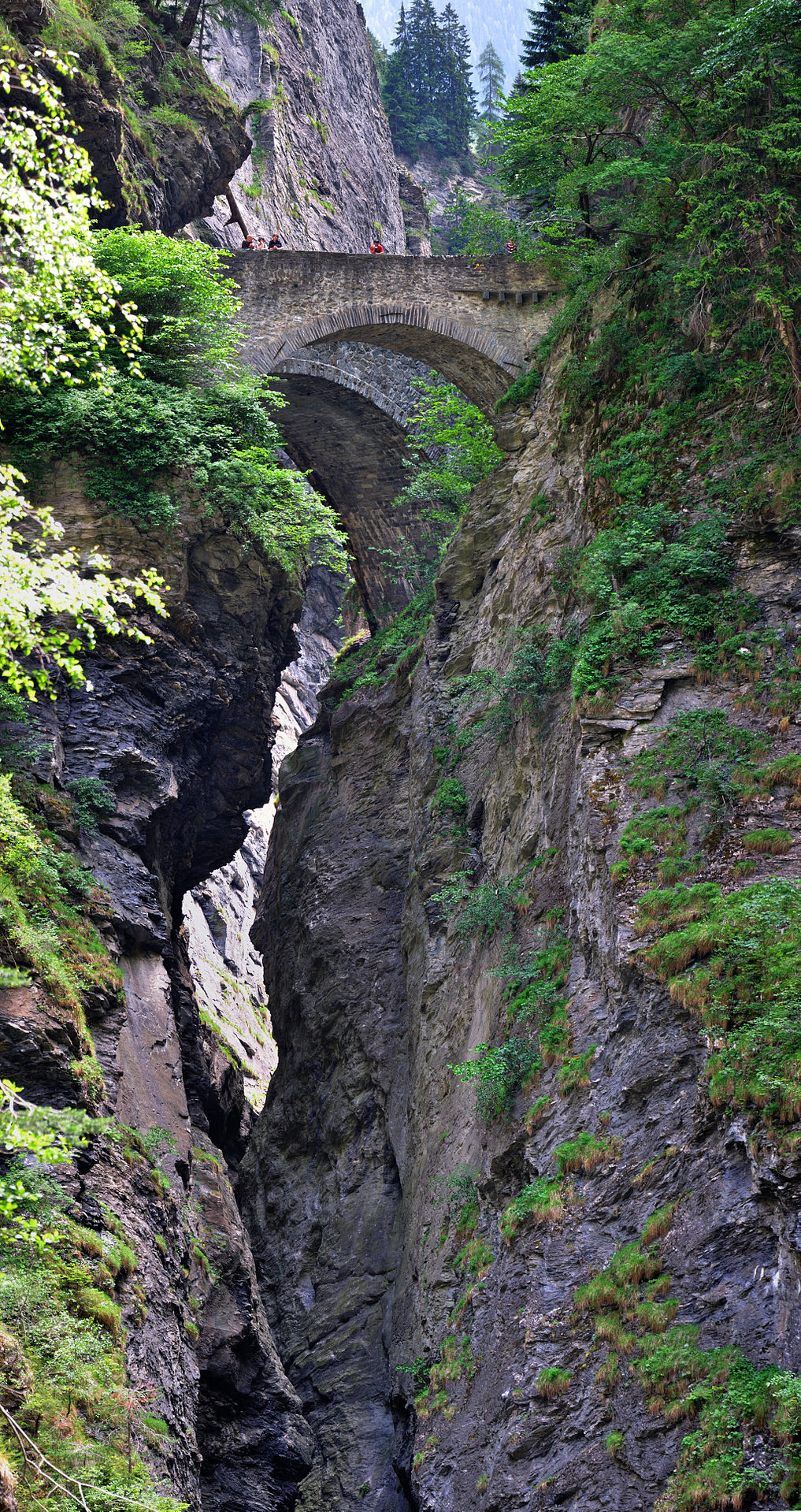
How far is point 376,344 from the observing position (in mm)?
25391

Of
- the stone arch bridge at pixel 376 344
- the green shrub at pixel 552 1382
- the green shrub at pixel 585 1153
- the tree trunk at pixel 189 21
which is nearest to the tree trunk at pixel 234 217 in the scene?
the tree trunk at pixel 189 21

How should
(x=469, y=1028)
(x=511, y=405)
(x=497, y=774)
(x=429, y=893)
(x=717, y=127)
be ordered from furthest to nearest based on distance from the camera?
(x=511, y=405) → (x=429, y=893) → (x=497, y=774) → (x=469, y=1028) → (x=717, y=127)

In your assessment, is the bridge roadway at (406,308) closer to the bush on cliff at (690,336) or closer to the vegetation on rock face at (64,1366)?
the bush on cliff at (690,336)

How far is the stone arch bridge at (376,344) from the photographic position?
23688mm

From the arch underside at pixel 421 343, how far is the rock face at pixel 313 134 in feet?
26.7

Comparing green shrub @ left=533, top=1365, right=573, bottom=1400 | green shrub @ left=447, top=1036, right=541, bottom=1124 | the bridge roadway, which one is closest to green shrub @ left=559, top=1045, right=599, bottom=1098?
green shrub @ left=447, top=1036, right=541, bottom=1124

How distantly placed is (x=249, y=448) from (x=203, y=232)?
15.4 metres

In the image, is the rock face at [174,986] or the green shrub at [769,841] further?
the rock face at [174,986]

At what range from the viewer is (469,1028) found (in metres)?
13.8

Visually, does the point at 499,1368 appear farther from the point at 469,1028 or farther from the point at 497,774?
the point at 497,774

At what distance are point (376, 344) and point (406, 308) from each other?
124 centimetres

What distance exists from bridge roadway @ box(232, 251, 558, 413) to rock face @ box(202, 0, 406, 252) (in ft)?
24.7

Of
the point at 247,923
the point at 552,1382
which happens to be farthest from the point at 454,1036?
the point at 247,923

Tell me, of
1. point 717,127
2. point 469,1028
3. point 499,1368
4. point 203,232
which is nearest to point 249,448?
point 717,127
